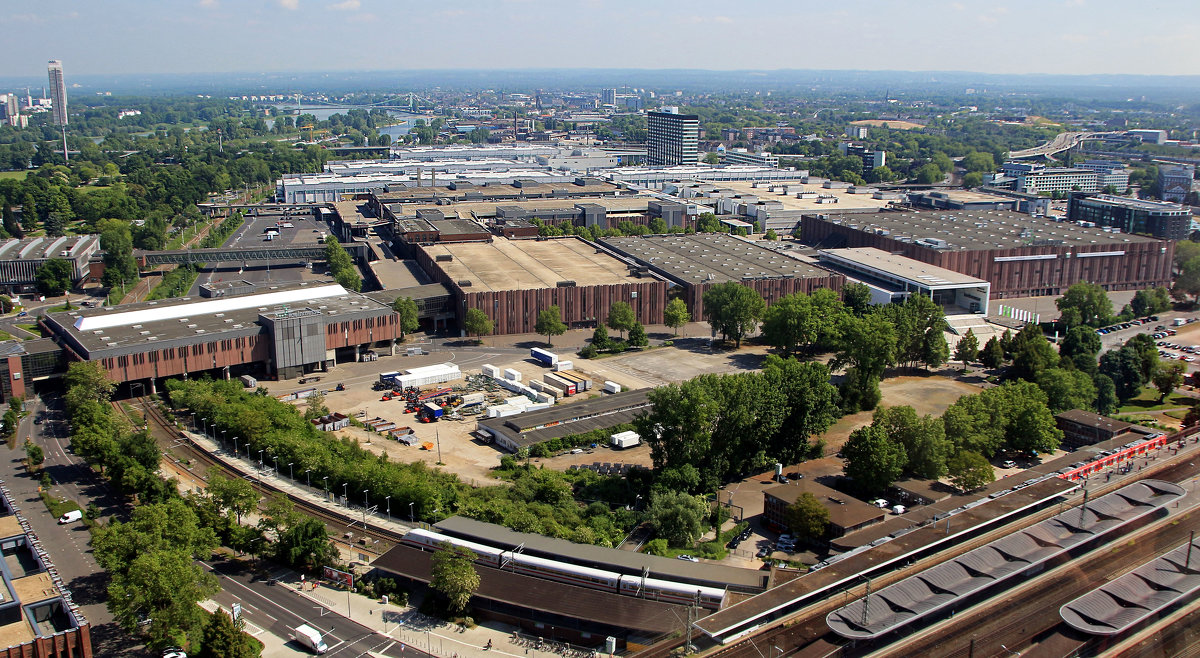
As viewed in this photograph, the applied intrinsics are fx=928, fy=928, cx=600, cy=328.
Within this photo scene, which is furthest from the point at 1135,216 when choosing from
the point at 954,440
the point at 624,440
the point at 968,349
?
the point at 624,440

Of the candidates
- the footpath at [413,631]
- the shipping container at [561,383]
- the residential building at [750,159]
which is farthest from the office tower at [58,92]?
the footpath at [413,631]

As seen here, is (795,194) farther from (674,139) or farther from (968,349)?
(968,349)

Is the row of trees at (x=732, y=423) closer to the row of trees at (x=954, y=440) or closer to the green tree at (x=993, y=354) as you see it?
the row of trees at (x=954, y=440)

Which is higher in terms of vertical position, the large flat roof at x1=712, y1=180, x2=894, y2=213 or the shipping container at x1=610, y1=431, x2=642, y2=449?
the large flat roof at x1=712, y1=180, x2=894, y2=213

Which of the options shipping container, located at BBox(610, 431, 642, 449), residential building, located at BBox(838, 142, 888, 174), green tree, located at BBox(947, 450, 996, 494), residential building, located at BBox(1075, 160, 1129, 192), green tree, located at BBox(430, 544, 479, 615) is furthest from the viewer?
residential building, located at BBox(838, 142, 888, 174)

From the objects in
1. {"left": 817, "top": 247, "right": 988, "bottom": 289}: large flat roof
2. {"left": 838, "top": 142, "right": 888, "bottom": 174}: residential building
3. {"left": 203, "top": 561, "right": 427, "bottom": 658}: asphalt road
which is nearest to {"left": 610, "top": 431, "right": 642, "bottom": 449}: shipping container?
{"left": 203, "top": 561, "right": 427, "bottom": 658}: asphalt road

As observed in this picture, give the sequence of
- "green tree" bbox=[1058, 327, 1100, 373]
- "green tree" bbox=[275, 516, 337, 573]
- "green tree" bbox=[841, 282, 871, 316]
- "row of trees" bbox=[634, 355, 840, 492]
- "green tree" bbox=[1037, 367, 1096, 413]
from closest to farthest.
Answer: "green tree" bbox=[275, 516, 337, 573] → "row of trees" bbox=[634, 355, 840, 492] → "green tree" bbox=[1037, 367, 1096, 413] → "green tree" bbox=[1058, 327, 1100, 373] → "green tree" bbox=[841, 282, 871, 316]

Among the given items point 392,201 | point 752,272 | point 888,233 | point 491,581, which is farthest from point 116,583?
point 392,201

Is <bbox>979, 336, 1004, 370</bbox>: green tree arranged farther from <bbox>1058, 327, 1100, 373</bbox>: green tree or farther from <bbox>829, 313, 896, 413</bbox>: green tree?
<bbox>829, 313, 896, 413</bbox>: green tree
